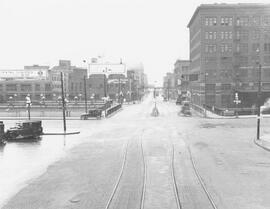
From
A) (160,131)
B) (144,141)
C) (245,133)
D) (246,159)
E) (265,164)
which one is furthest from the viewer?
(160,131)

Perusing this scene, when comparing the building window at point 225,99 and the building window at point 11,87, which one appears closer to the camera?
the building window at point 225,99

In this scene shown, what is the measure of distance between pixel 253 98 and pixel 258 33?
47.8ft

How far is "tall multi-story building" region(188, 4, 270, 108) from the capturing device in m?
75.9

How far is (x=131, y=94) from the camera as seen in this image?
136 m

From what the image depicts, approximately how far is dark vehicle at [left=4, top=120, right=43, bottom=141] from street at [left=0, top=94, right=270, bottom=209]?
7.25ft

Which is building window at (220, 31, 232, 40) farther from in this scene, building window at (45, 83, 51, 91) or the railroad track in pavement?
the railroad track in pavement

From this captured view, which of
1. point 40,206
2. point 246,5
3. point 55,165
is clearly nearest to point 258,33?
point 246,5

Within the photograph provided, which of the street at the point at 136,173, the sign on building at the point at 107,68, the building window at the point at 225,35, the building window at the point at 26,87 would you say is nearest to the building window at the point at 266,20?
the building window at the point at 225,35

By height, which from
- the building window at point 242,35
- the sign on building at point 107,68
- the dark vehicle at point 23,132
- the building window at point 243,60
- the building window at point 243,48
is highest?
the building window at point 242,35

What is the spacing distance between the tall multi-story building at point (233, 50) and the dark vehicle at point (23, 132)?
50.7 m

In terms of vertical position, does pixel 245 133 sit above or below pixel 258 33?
below

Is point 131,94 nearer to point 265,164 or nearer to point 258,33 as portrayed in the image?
point 258,33

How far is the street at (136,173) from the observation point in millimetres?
13430

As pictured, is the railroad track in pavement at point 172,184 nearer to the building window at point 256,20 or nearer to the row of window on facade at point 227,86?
the row of window on facade at point 227,86
